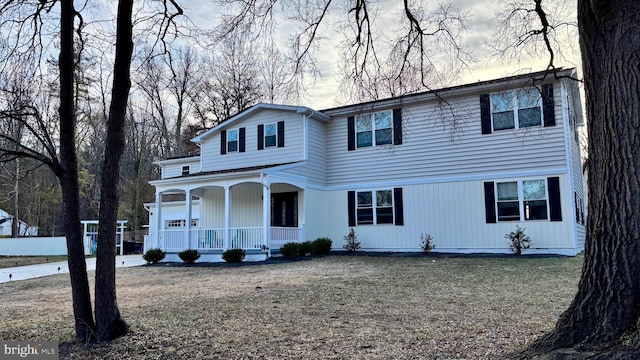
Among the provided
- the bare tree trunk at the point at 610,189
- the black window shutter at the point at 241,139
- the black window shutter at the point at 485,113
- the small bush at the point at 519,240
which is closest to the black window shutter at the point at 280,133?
the black window shutter at the point at 241,139

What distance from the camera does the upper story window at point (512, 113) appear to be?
13.4 m

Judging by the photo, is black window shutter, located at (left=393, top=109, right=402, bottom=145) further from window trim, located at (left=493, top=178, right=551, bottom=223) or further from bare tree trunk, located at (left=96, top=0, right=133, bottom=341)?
bare tree trunk, located at (left=96, top=0, right=133, bottom=341)

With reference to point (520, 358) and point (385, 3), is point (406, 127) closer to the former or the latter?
point (385, 3)

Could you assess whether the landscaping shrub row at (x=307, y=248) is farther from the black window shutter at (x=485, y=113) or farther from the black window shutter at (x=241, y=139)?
the black window shutter at (x=485, y=113)

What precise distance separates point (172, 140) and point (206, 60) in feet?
86.0

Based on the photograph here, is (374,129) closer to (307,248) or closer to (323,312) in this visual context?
(307,248)

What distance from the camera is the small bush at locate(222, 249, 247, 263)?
14.3 m

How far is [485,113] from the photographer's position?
14297 mm

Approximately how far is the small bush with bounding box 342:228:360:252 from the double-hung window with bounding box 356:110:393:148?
126 inches

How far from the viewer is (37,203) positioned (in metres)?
31.5

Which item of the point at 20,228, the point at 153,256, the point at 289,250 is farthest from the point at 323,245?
the point at 20,228

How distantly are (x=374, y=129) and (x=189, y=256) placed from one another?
7.73m

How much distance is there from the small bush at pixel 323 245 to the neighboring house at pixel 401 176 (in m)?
0.58

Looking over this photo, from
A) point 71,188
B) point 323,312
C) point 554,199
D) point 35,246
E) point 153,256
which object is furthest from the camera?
point 35,246
